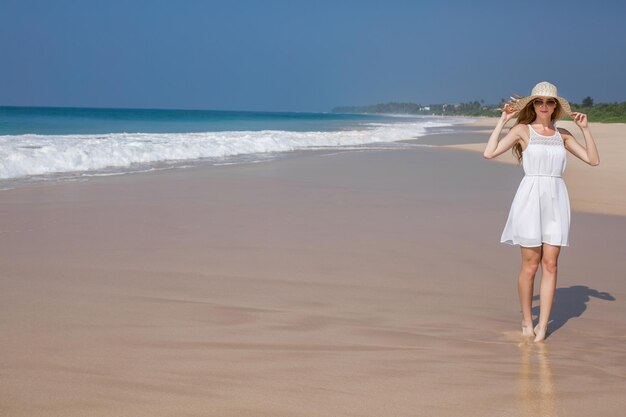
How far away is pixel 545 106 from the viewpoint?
16.0ft

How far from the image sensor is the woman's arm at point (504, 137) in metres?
4.90

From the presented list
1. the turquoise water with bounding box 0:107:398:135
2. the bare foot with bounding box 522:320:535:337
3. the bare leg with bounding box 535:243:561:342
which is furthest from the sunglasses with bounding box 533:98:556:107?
the turquoise water with bounding box 0:107:398:135

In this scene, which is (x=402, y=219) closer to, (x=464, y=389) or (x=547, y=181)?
(x=547, y=181)

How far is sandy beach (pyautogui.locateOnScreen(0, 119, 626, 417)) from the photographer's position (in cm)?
349

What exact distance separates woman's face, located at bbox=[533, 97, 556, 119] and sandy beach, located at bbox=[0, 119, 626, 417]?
139 cm

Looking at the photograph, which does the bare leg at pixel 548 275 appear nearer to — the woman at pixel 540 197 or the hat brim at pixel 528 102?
the woman at pixel 540 197

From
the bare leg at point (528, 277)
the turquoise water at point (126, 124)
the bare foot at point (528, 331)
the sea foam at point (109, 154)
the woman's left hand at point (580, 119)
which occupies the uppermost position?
the woman's left hand at point (580, 119)

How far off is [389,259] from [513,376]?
9.58 ft

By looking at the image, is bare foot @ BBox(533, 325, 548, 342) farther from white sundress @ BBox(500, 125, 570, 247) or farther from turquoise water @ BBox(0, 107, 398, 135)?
turquoise water @ BBox(0, 107, 398, 135)

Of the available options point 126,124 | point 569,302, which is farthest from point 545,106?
point 126,124

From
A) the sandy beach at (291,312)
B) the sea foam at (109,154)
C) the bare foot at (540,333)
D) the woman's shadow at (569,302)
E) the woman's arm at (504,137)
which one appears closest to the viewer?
the sandy beach at (291,312)

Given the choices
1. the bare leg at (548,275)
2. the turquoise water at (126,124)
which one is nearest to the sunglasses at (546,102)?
the bare leg at (548,275)

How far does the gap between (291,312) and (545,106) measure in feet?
6.91

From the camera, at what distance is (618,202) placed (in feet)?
36.2
